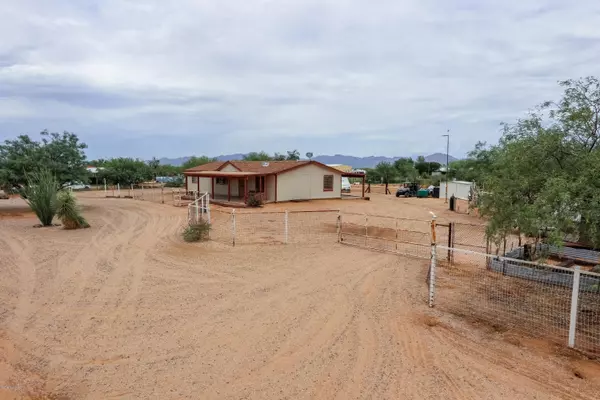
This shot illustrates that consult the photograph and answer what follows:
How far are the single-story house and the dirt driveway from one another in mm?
18693

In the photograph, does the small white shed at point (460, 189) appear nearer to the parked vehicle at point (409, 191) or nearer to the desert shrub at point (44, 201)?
the parked vehicle at point (409, 191)

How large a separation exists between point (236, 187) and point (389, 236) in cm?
2007

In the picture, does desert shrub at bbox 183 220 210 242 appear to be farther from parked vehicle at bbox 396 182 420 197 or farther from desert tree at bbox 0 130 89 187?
parked vehicle at bbox 396 182 420 197

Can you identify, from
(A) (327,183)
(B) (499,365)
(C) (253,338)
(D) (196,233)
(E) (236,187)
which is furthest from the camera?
(E) (236,187)

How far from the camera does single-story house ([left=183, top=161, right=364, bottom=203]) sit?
30.6 meters

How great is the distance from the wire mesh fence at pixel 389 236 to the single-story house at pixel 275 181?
9.73 meters

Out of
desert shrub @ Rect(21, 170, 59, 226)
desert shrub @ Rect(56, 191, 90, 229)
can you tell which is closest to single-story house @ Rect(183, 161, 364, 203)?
desert shrub @ Rect(56, 191, 90, 229)

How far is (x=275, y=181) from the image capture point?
30.4 metres

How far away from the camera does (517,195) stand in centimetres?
685

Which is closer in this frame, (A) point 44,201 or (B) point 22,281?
(B) point 22,281

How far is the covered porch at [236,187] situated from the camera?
95.7 ft

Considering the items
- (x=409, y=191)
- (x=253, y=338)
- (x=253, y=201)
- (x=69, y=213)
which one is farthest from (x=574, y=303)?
(x=409, y=191)

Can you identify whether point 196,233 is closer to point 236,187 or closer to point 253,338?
point 253,338

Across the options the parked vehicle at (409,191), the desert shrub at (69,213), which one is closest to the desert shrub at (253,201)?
the desert shrub at (69,213)
